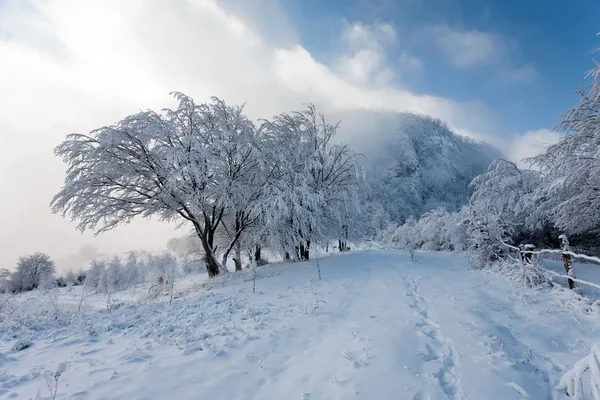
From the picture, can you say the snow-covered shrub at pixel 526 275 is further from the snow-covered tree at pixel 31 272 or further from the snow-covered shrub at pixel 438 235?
the snow-covered tree at pixel 31 272

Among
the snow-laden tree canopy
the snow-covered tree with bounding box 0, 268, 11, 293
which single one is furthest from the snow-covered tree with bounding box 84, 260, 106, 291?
the snow-laden tree canopy

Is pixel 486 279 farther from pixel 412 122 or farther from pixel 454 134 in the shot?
pixel 454 134

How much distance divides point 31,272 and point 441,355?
61.8m

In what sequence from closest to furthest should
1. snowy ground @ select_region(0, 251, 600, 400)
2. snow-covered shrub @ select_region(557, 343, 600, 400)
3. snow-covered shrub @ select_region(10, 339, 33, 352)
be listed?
1. snow-covered shrub @ select_region(557, 343, 600, 400)
2. snowy ground @ select_region(0, 251, 600, 400)
3. snow-covered shrub @ select_region(10, 339, 33, 352)

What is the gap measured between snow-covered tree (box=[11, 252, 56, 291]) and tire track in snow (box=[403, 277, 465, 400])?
187ft

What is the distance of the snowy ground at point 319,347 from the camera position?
3682 mm

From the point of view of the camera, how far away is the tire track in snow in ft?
12.3

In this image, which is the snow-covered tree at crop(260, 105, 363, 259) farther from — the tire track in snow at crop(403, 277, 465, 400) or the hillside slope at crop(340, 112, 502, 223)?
the hillside slope at crop(340, 112, 502, 223)

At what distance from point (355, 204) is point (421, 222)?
22317mm

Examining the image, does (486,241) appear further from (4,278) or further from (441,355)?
(4,278)

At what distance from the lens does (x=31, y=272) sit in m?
45.3

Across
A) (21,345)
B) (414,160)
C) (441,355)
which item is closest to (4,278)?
(21,345)

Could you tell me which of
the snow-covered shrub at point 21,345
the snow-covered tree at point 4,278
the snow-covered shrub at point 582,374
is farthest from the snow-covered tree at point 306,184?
the snow-covered tree at point 4,278

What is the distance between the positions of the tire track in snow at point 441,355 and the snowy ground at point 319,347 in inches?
0.8
